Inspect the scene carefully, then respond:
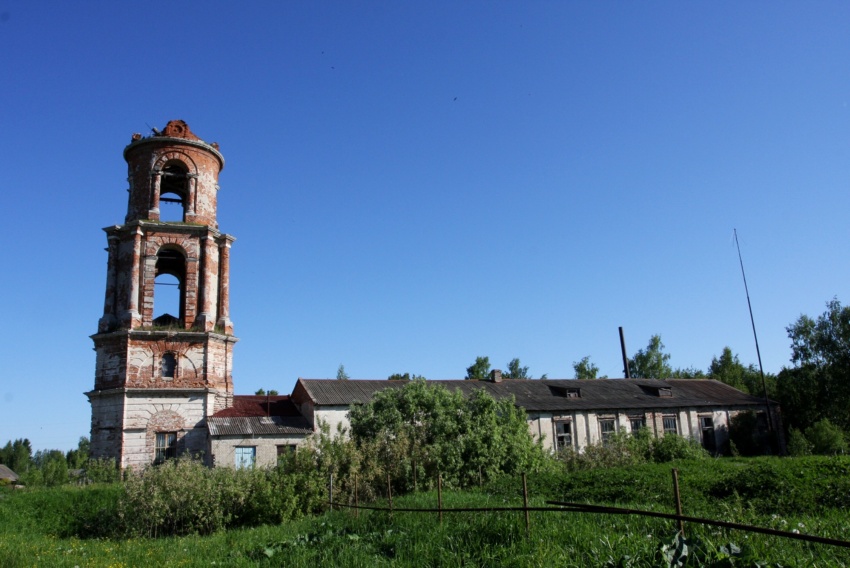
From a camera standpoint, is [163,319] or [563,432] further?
[563,432]

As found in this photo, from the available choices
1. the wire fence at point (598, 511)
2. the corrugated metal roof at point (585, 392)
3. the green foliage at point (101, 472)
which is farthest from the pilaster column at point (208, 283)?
the wire fence at point (598, 511)

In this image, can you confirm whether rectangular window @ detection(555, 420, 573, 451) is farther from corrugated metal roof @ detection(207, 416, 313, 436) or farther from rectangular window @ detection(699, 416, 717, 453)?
corrugated metal roof @ detection(207, 416, 313, 436)

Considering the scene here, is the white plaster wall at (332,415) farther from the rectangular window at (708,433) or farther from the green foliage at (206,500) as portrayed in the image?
the rectangular window at (708,433)

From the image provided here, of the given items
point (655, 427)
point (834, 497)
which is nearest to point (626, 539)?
point (834, 497)

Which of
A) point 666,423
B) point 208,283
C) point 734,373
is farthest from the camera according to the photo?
point 734,373

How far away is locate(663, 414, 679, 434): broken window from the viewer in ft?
117

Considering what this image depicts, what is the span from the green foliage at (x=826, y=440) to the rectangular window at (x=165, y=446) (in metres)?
31.7

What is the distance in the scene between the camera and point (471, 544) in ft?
31.0

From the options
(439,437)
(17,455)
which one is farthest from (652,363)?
(17,455)

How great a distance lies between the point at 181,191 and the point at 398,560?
79.1ft

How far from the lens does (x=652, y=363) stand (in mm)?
54906

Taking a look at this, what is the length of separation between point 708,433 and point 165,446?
29.5 meters

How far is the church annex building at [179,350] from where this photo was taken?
81.8 ft

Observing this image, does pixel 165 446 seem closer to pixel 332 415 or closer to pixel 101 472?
pixel 101 472
